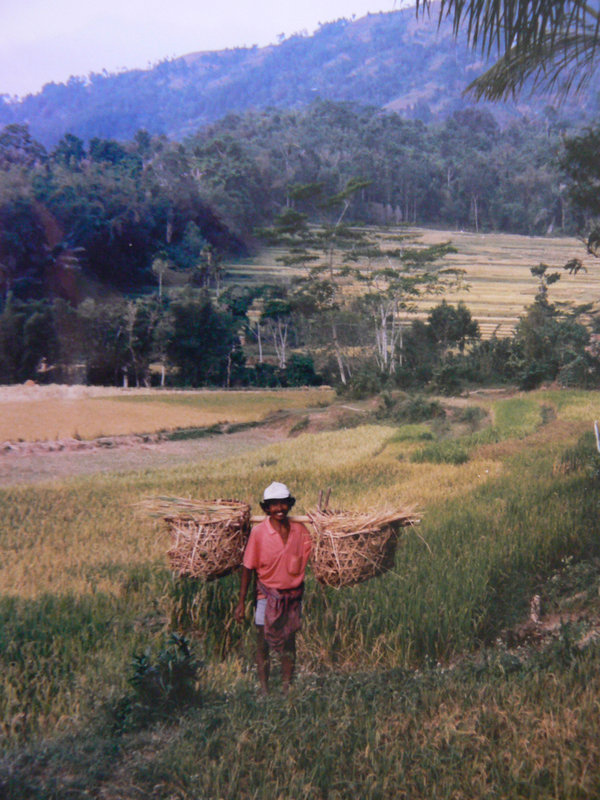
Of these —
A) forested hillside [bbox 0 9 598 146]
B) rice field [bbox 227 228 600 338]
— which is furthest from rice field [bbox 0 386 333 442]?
forested hillside [bbox 0 9 598 146]

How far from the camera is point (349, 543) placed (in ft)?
10.5

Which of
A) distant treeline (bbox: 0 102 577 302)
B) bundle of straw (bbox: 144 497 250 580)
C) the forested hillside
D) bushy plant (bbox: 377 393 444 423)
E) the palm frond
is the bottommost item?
bushy plant (bbox: 377 393 444 423)

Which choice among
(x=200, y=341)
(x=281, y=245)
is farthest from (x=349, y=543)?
(x=281, y=245)

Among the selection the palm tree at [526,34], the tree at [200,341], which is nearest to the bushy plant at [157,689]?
the palm tree at [526,34]

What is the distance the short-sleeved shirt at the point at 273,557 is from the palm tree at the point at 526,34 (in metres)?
3.28

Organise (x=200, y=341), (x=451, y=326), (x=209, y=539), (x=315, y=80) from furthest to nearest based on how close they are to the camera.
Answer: (x=315, y=80) → (x=451, y=326) → (x=200, y=341) → (x=209, y=539)

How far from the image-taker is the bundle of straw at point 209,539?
10.9 ft

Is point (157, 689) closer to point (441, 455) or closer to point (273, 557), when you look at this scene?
point (273, 557)

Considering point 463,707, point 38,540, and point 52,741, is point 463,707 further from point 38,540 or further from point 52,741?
point 38,540

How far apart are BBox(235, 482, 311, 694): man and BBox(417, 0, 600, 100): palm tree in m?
3.23

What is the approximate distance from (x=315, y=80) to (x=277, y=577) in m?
10.7

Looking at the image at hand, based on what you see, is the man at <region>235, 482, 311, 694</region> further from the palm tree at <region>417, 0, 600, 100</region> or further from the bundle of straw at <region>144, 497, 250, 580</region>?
the palm tree at <region>417, 0, 600, 100</region>

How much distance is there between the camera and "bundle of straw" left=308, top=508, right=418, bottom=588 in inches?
125

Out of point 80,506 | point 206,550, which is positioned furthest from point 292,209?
point 206,550
